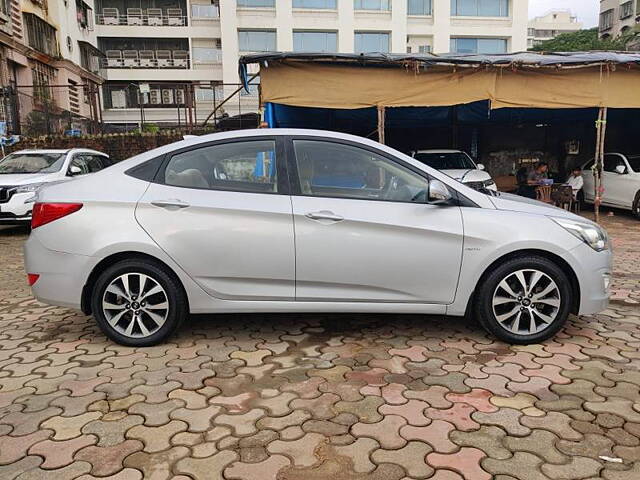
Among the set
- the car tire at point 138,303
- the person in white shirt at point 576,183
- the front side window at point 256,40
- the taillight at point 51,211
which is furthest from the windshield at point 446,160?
the front side window at point 256,40

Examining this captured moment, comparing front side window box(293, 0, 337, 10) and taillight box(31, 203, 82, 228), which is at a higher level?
front side window box(293, 0, 337, 10)

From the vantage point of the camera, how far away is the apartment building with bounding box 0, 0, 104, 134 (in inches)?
667

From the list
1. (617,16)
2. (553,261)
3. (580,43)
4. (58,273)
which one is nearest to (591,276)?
(553,261)

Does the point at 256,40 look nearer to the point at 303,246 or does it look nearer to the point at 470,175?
the point at 470,175

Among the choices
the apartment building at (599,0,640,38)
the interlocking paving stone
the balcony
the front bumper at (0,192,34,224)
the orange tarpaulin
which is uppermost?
the apartment building at (599,0,640,38)

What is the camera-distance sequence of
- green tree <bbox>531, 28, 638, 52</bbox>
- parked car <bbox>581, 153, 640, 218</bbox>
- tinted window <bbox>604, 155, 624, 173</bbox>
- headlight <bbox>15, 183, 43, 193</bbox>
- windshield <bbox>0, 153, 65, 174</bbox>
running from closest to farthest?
headlight <bbox>15, 183, 43, 193</bbox>
windshield <bbox>0, 153, 65, 174</bbox>
parked car <bbox>581, 153, 640, 218</bbox>
tinted window <bbox>604, 155, 624, 173</bbox>
green tree <bbox>531, 28, 638, 52</bbox>

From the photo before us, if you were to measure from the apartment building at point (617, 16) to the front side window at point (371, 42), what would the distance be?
25.6 metres

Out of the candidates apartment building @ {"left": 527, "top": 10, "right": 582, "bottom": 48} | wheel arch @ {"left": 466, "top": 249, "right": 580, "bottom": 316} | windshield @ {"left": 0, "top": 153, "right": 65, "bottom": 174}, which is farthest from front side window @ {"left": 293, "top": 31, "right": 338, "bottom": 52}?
apartment building @ {"left": 527, "top": 10, "right": 582, "bottom": 48}

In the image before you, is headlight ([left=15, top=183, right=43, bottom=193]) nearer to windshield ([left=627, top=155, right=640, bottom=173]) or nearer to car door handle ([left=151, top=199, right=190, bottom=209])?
car door handle ([left=151, top=199, right=190, bottom=209])

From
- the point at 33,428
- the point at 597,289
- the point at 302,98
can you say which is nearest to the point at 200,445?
the point at 33,428

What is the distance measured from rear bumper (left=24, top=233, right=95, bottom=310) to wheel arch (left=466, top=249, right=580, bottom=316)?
276 cm

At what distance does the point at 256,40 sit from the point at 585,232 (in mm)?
33516

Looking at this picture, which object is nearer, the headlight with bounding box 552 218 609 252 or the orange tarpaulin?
the headlight with bounding box 552 218 609 252

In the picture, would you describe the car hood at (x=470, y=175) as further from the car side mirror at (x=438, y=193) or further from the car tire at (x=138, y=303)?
the car tire at (x=138, y=303)
